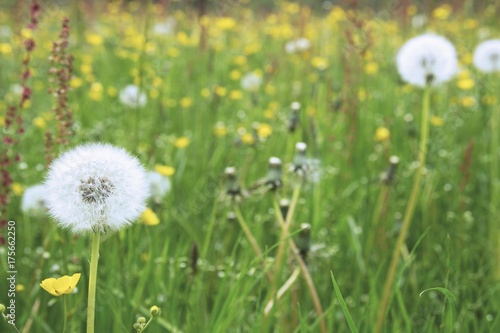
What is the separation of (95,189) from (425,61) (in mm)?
1206

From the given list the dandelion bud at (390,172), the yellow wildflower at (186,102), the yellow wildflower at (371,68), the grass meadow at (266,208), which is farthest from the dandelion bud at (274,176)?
the yellow wildflower at (371,68)

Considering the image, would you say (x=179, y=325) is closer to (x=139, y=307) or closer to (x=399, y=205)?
(x=139, y=307)

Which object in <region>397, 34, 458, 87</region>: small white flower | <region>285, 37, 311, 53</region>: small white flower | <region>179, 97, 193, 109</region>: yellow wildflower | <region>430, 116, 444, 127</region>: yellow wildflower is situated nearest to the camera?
<region>397, 34, 458, 87</region>: small white flower

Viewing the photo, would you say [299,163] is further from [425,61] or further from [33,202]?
[33,202]

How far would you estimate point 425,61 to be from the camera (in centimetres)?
179

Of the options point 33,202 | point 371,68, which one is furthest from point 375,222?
point 371,68

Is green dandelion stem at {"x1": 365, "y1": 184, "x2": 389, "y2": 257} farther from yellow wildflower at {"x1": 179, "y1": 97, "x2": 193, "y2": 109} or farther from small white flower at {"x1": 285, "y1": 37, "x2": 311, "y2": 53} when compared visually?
small white flower at {"x1": 285, "y1": 37, "x2": 311, "y2": 53}

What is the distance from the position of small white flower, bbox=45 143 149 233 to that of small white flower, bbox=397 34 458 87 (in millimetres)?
1083

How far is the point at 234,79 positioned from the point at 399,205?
6.83ft

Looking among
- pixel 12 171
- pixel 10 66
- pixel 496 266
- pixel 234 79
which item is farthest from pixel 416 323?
pixel 10 66

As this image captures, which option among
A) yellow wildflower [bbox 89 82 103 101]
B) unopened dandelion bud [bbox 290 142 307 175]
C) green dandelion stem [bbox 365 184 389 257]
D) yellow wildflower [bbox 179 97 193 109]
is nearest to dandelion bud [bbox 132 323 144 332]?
unopened dandelion bud [bbox 290 142 307 175]

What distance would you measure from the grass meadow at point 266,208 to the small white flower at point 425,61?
17 centimetres

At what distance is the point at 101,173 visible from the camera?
917 mm

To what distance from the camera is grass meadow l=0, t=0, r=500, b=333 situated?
1341 millimetres
